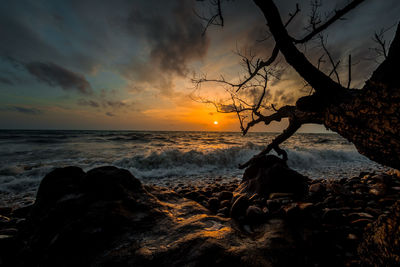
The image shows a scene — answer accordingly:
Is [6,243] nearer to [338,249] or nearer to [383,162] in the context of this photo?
[338,249]

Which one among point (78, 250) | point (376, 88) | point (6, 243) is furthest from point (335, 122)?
point (6, 243)

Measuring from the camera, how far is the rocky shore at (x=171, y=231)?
1479mm

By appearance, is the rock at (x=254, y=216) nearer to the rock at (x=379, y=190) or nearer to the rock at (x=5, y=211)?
the rock at (x=379, y=190)

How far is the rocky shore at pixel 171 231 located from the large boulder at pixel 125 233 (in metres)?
0.01

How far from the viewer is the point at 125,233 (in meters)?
1.88

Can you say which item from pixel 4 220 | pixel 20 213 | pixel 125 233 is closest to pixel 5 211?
pixel 20 213

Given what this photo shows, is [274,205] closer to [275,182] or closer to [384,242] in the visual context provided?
[275,182]

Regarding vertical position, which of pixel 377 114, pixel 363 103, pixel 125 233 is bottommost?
pixel 125 233

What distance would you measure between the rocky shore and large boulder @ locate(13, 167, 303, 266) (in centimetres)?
1

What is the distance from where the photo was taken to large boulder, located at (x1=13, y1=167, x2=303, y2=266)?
1.51 metres

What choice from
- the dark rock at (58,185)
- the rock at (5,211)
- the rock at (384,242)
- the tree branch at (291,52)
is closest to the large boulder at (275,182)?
the rock at (384,242)

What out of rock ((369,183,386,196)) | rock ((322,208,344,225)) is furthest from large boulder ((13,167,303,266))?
rock ((369,183,386,196))

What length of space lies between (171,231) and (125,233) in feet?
1.84

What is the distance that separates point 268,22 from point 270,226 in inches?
98.4
